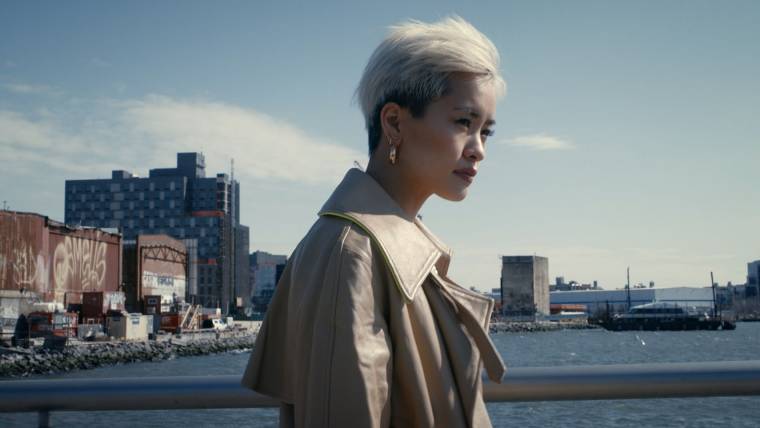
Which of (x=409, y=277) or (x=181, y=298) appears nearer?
(x=409, y=277)

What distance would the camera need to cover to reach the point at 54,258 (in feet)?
158

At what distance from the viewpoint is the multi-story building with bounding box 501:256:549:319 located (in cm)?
12100

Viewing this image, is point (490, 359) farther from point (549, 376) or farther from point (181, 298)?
point (181, 298)

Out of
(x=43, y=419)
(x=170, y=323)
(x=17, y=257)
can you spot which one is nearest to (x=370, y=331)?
Answer: (x=43, y=419)

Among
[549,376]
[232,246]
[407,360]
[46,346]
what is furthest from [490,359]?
[232,246]

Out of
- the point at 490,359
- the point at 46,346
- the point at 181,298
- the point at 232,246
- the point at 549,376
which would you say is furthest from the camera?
the point at 232,246

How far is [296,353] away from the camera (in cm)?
137

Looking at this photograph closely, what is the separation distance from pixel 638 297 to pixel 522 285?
3723 cm

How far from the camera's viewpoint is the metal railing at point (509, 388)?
7.26 ft

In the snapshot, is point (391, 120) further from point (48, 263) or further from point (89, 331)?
point (89, 331)

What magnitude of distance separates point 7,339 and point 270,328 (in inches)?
1814

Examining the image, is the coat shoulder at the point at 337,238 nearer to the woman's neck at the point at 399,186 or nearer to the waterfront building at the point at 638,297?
the woman's neck at the point at 399,186

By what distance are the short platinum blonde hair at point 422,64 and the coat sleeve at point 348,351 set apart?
1.22ft

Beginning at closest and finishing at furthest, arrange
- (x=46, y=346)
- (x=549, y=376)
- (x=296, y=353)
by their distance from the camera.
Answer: (x=296, y=353), (x=549, y=376), (x=46, y=346)
